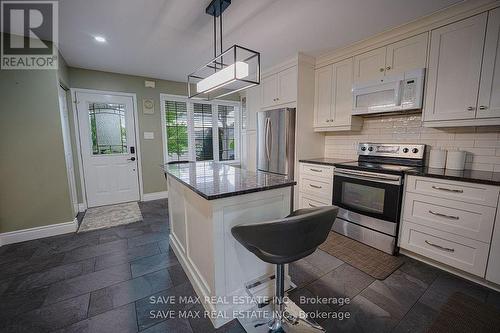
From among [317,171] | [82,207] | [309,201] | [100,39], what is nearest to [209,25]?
[100,39]

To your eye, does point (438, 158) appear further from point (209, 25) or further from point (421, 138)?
point (209, 25)

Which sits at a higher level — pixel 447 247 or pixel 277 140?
pixel 277 140

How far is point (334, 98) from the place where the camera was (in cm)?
302

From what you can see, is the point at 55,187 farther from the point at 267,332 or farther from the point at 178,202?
the point at 267,332

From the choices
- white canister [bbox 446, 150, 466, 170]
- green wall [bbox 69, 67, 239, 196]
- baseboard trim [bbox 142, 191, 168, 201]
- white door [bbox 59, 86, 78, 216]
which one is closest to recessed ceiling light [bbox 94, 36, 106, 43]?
white door [bbox 59, 86, 78, 216]

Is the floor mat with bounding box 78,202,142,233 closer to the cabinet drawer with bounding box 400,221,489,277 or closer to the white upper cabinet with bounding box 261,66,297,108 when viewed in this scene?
the white upper cabinet with bounding box 261,66,297,108

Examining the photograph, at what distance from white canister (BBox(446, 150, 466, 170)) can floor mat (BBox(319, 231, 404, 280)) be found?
3.65 ft

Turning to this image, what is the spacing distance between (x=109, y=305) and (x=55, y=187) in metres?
2.07

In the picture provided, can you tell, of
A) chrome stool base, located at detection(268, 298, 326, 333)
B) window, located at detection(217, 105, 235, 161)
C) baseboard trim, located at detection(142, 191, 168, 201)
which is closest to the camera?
chrome stool base, located at detection(268, 298, 326, 333)

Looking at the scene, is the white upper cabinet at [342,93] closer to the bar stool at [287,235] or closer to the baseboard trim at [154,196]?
the bar stool at [287,235]

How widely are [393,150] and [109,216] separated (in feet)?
14.3

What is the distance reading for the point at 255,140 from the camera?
394cm

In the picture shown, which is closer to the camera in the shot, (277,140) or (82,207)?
(277,140)

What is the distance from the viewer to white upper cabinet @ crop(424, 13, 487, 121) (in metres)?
1.89
